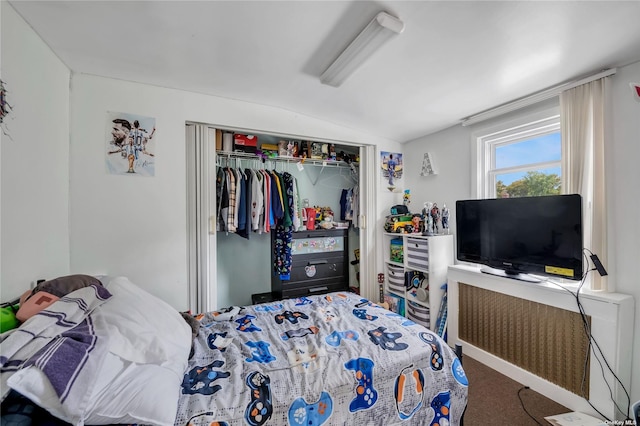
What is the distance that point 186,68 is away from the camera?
5.78 ft

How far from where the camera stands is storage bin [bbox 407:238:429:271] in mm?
2567

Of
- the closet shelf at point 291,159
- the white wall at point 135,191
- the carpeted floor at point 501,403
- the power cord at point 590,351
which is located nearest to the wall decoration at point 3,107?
the white wall at point 135,191

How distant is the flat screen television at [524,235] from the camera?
1.69m

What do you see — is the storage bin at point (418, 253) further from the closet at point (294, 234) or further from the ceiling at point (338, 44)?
the ceiling at point (338, 44)

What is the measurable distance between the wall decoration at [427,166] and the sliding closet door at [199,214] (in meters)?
2.32

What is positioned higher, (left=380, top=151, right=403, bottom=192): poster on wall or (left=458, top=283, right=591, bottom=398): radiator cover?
(left=380, top=151, right=403, bottom=192): poster on wall

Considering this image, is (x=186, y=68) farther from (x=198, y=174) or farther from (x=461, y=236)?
(x=461, y=236)

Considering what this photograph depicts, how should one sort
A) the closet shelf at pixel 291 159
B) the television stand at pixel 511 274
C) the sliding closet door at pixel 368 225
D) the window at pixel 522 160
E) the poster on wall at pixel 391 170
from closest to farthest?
the television stand at pixel 511 274, the window at pixel 522 160, the closet shelf at pixel 291 159, the sliding closet door at pixel 368 225, the poster on wall at pixel 391 170

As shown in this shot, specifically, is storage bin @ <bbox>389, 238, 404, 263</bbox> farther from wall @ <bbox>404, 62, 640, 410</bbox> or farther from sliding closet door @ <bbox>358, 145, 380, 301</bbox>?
wall @ <bbox>404, 62, 640, 410</bbox>

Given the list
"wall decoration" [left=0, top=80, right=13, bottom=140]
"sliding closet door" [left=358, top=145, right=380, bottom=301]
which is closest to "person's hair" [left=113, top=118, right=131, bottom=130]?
"wall decoration" [left=0, top=80, right=13, bottom=140]

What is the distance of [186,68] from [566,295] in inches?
121

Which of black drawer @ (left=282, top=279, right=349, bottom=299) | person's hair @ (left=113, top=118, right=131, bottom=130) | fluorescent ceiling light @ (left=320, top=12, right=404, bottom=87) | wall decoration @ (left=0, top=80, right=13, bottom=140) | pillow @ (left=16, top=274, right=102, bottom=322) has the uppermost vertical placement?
fluorescent ceiling light @ (left=320, top=12, right=404, bottom=87)

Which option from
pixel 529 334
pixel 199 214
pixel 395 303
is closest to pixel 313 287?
pixel 395 303

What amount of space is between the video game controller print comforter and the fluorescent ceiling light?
1.67 meters
